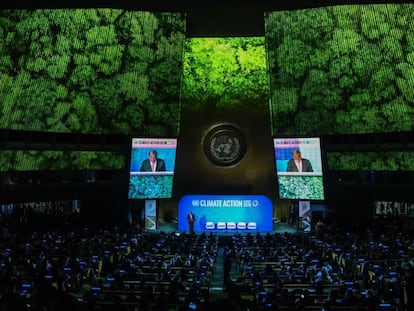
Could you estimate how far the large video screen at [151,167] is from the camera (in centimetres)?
2578

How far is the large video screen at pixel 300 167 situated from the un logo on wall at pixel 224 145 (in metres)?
2.96

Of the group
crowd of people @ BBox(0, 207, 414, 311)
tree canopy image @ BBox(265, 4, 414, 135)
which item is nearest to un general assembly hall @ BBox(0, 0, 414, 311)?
tree canopy image @ BBox(265, 4, 414, 135)

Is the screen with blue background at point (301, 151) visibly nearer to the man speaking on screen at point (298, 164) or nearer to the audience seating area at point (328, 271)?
the man speaking on screen at point (298, 164)

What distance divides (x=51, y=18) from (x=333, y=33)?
1296 centimetres

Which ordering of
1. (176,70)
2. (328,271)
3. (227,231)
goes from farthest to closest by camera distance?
1. (176,70)
2. (227,231)
3. (328,271)

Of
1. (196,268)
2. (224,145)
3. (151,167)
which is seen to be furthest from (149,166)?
(196,268)

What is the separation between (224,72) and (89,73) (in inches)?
272

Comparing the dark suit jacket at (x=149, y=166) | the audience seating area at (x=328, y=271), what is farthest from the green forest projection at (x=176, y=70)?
the audience seating area at (x=328, y=271)

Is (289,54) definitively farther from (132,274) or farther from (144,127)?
(132,274)

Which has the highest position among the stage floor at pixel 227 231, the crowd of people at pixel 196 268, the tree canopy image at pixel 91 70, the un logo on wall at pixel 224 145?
the tree canopy image at pixel 91 70

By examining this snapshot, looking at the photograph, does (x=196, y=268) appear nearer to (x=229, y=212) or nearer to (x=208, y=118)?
(x=229, y=212)

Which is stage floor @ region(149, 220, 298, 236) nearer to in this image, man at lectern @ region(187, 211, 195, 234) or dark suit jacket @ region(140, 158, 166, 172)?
man at lectern @ region(187, 211, 195, 234)

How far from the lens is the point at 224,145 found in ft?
94.7

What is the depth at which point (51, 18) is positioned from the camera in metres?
25.3
